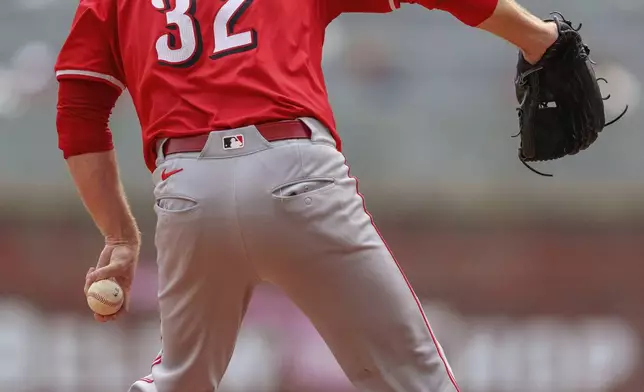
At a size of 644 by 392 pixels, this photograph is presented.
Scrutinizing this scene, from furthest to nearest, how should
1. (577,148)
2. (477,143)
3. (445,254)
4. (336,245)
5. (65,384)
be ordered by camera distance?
(477,143)
(445,254)
(65,384)
(577,148)
(336,245)

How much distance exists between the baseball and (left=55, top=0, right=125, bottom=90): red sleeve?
1.79 ft

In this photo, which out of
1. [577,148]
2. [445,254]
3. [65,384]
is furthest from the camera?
[445,254]

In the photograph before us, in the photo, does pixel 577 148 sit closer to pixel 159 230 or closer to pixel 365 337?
pixel 365 337

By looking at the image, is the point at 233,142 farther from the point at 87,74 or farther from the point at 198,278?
the point at 87,74

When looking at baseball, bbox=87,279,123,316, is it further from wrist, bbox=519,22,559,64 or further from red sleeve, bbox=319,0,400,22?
wrist, bbox=519,22,559,64

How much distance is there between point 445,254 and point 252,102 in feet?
19.2

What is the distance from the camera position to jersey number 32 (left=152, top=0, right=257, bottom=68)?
2.26 meters

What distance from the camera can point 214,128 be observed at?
87.4 inches

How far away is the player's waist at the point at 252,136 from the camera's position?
2.20m

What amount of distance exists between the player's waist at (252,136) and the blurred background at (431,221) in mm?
Answer: 4847

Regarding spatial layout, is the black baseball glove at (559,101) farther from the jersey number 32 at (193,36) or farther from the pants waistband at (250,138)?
the jersey number 32 at (193,36)

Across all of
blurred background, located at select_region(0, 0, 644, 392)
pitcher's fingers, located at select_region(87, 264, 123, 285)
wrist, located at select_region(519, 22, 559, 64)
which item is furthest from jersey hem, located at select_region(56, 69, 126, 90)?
blurred background, located at select_region(0, 0, 644, 392)

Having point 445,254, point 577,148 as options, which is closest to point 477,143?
point 445,254

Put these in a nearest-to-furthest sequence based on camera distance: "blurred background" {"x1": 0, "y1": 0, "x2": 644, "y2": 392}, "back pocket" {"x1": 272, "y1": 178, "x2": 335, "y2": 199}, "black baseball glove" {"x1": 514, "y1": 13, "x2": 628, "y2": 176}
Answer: "back pocket" {"x1": 272, "y1": 178, "x2": 335, "y2": 199} < "black baseball glove" {"x1": 514, "y1": 13, "x2": 628, "y2": 176} < "blurred background" {"x1": 0, "y1": 0, "x2": 644, "y2": 392}
